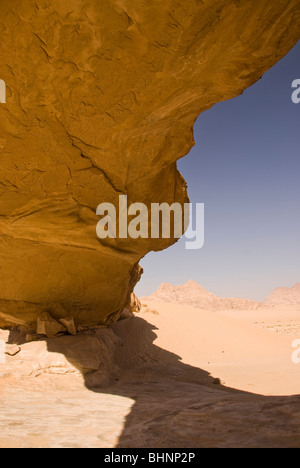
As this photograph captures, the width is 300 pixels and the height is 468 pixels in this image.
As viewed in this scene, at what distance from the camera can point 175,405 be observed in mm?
3639

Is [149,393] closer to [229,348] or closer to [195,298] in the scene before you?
[229,348]

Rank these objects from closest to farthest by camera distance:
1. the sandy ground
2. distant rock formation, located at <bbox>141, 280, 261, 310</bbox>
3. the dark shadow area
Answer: the dark shadow area
the sandy ground
distant rock formation, located at <bbox>141, 280, 261, 310</bbox>

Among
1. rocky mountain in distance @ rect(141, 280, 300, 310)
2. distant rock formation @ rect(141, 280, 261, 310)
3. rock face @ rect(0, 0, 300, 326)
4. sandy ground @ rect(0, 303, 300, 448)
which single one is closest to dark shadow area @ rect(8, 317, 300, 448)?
sandy ground @ rect(0, 303, 300, 448)

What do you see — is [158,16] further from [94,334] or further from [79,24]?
[94,334]

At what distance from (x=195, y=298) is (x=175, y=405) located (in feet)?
219

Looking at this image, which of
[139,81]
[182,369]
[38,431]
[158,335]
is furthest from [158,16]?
[158,335]

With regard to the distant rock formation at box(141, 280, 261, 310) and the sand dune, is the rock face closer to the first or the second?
the sand dune

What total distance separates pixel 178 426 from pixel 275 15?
360cm

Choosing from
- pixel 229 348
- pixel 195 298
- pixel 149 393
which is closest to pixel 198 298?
pixel 195 298

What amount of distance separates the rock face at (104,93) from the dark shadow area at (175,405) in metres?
2.22

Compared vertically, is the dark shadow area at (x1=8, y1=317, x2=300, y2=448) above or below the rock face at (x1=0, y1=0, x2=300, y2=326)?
below

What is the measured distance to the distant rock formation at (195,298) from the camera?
197ft

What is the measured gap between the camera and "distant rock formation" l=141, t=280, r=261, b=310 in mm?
60188

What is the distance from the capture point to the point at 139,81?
3098 millimetres
